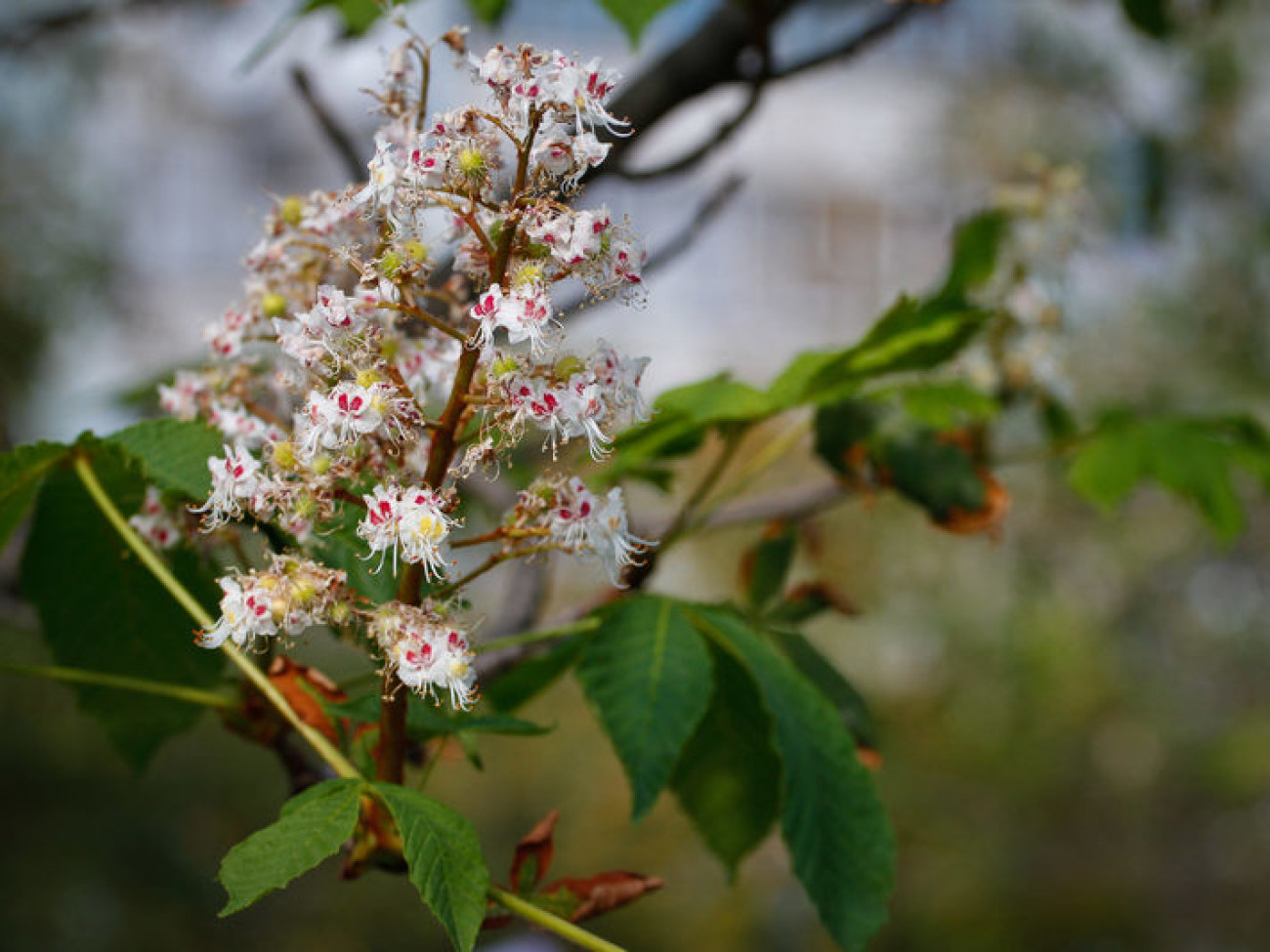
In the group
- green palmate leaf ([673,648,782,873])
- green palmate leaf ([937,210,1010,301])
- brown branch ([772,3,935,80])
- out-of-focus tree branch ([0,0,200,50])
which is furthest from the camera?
out-of-focus tree branch ([0,0,200,50])

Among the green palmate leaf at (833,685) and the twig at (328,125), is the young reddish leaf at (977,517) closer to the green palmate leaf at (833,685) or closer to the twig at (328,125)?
the green palmate leaf at (833,685)

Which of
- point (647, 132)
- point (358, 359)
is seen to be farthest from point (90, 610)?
point (647, 132)

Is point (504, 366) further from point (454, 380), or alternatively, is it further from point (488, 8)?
point (488, 8)

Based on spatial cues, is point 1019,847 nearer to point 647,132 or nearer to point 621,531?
point 647,132

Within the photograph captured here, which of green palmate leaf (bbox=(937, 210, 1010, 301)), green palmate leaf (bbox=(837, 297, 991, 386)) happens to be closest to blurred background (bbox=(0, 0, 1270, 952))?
green palmate leaf (bbox=(937, 210, 1010, 301))

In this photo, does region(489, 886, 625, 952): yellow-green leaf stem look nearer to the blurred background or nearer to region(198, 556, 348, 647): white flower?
region(198, 556, 348, 647): white flower

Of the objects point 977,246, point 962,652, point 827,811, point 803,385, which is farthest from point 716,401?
point 962,652
